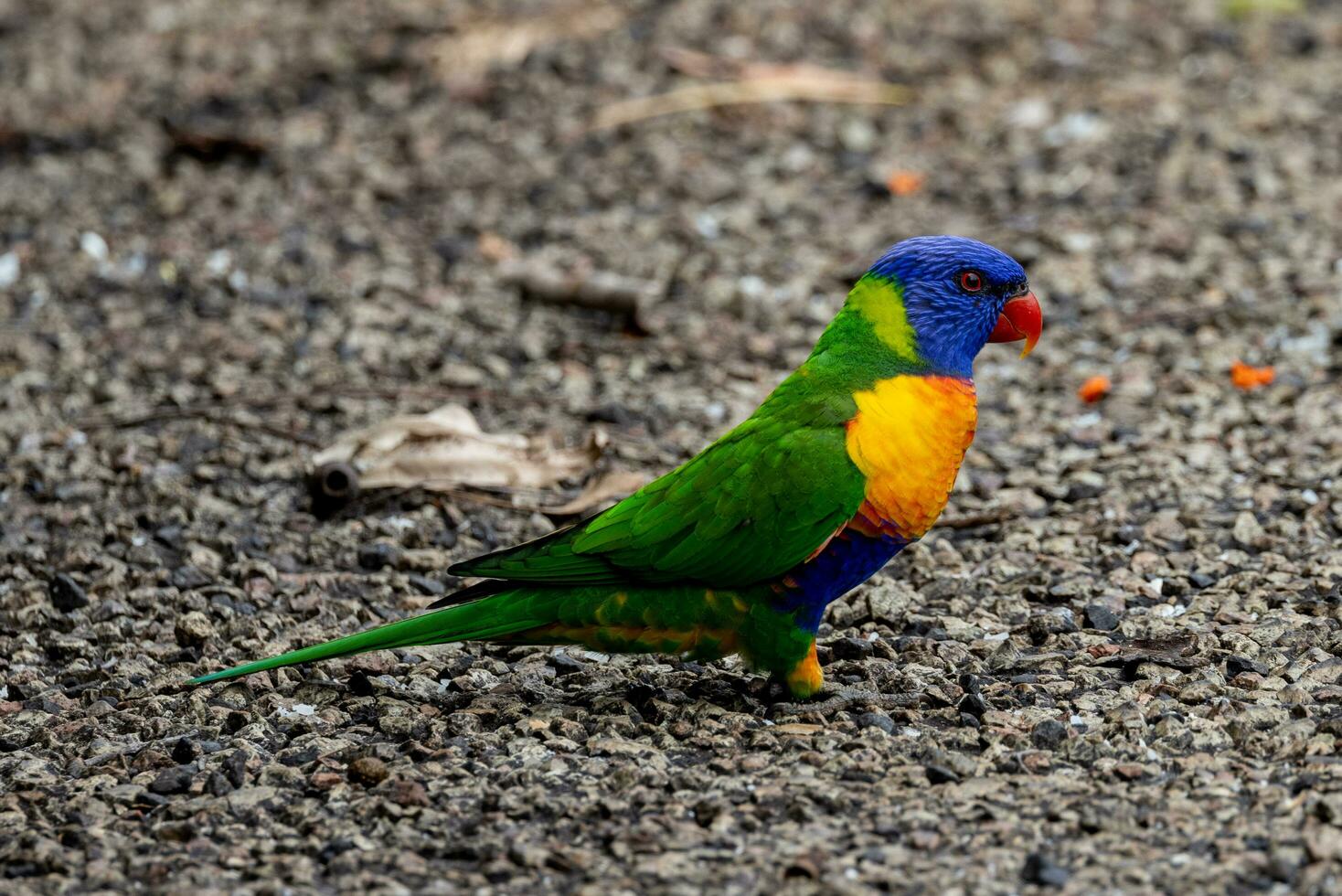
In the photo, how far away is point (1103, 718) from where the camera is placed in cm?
366

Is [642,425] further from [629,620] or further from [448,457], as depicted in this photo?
[629,620]

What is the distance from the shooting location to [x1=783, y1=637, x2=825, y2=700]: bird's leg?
3.82 m

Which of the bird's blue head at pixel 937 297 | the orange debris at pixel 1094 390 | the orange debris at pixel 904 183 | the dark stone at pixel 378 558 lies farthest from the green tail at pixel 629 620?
the orange debris at pixel 904 183

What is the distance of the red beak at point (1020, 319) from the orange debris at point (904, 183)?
362cm

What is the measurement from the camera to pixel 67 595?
4.52 m

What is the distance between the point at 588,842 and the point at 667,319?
3.65 meters

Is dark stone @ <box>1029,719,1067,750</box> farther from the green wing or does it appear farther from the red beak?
the red beak

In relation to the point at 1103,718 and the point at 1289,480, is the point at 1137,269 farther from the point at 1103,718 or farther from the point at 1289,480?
the point at 1103,718

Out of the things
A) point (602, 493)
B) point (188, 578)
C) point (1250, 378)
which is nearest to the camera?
point (188, 578)

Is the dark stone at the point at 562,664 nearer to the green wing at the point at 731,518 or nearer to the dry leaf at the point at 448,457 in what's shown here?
the green wing at the point at 731,518

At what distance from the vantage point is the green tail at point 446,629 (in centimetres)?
371

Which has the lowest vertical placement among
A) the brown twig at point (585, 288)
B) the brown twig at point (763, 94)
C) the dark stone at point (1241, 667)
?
the dark stone at point (1241, 667)

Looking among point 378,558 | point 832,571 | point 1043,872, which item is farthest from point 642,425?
point 1043,872

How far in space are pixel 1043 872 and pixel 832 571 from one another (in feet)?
3.16
